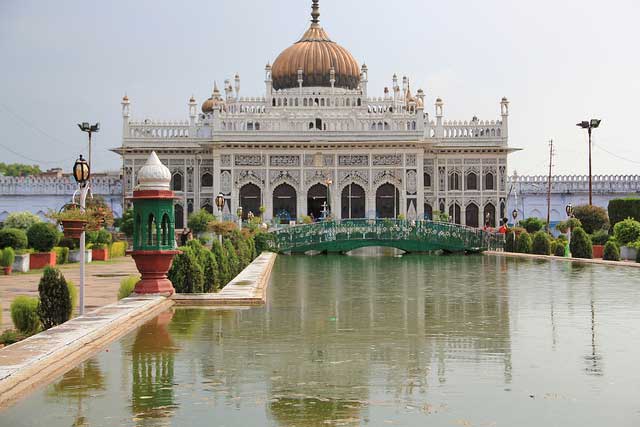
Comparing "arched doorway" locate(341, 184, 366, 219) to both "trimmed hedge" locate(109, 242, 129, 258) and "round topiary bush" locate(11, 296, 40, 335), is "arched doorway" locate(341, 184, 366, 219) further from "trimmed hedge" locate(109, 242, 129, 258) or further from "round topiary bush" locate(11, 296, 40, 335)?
"round topiary bush" locate(11, 296, 40, 335)

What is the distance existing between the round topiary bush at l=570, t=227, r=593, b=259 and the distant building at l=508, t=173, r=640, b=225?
2045cm

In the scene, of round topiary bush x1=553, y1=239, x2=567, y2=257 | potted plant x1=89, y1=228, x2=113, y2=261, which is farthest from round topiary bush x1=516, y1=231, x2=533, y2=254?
potted plant x1=89, y1=228, x2=113, y2=261

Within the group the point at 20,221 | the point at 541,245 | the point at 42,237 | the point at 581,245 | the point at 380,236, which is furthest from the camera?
the point at 380,236

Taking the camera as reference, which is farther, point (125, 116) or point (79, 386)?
point (125, 116)

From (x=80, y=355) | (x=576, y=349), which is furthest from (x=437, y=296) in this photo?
(x=80, y=355)

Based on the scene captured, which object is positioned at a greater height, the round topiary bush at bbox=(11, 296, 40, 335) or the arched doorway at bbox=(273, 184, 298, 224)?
the arched doorway at bbox=(273, 184, 298, 224)

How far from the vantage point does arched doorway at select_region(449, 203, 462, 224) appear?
42.3 meters

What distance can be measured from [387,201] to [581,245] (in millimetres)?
18571

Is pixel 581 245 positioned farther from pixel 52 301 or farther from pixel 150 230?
pixel 52 301

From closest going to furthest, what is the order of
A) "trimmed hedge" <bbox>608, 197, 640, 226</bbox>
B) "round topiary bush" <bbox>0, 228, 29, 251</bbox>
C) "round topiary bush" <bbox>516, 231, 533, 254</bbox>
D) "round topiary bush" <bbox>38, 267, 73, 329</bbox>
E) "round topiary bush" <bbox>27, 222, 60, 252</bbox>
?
"round topiary bush" <bbox>38, 267, 73, 329</bbox> < "round topiary bush" <bbox>0, 228, 29, 251</bbox> < "round topiary bush" <bbox>27, 222, 60, 252</bbox> < "round topiary bush" <bbox>516, 231, 533, 254</bbox> < "trimmed hedge" <bbox>608, 197, 640, 226</bbox>

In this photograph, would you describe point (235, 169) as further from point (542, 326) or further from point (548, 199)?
point (542, 326)

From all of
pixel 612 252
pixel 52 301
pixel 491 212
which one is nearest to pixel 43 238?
pixel 52 301

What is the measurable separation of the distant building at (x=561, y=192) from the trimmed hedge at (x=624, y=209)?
38.5ft

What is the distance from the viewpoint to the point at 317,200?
41406mm
